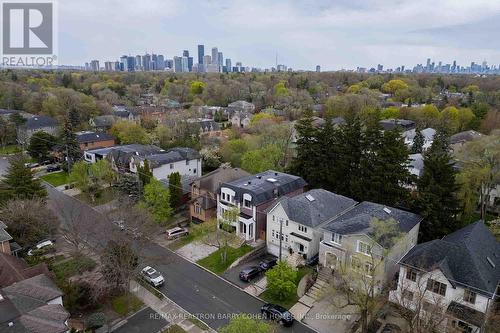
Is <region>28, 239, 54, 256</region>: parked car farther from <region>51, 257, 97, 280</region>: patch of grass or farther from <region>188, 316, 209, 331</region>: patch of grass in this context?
<region>188, 316, 209, 331</region>: patch of grass

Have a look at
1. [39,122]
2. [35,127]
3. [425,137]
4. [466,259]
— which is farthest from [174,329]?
[39,122]

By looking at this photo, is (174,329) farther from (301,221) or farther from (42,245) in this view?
(42,245)

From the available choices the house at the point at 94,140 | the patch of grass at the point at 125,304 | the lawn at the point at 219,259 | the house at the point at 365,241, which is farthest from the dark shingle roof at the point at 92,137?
the house at the point at 365,241

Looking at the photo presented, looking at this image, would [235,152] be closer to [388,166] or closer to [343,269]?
[388,166]

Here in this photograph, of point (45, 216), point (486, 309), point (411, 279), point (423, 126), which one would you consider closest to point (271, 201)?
point (411, 279)

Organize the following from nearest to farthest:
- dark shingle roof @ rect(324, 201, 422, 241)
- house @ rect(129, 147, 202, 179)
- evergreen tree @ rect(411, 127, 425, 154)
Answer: dark shingle roof @ rect(324, 201, 422, 241), house @ rect(129, 147, 202, 179), evergreen tree @ rect(411, 127, 425, 154)

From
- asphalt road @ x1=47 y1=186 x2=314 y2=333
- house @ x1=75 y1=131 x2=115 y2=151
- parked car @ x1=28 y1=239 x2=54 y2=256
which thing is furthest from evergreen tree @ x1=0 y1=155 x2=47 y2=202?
house @ x1=75 y1=131 x2=115 y2=151

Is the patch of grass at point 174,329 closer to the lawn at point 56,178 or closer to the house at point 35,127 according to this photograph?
the lawn at point 56,178
